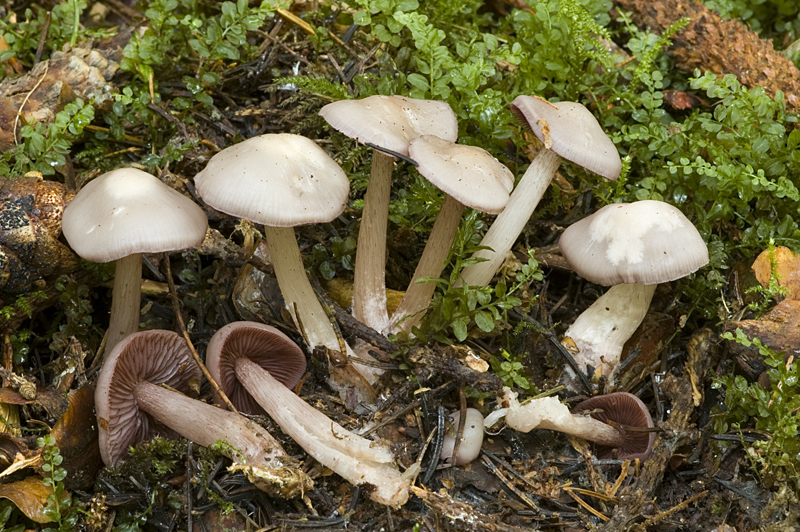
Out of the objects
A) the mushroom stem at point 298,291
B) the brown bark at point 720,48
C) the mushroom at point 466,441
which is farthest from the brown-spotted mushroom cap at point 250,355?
the brown bark at point 720,48

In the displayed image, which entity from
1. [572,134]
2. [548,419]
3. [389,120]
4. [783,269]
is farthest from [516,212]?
[783,269]

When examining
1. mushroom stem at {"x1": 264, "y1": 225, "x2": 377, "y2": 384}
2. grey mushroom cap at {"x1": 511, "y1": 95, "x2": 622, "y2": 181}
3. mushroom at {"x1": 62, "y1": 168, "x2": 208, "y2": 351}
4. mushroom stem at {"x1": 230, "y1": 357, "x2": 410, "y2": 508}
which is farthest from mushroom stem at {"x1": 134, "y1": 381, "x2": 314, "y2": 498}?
grey mushroom cap at {"x1": 511, "y1": 95, "x2": 622, "y2": 181}

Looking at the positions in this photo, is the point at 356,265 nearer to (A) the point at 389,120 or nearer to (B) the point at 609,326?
(A) the point at 389,120

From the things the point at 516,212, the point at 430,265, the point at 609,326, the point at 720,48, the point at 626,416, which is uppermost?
the point at 720,48

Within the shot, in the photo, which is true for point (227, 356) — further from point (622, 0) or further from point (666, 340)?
point (622, 0)

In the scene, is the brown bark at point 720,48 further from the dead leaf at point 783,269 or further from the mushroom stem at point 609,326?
the mushroom stem at point 609,326

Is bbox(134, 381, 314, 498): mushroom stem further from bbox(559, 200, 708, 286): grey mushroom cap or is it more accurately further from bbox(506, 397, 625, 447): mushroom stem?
bbox(559, 200, 708, 286): grey mushroom cap
